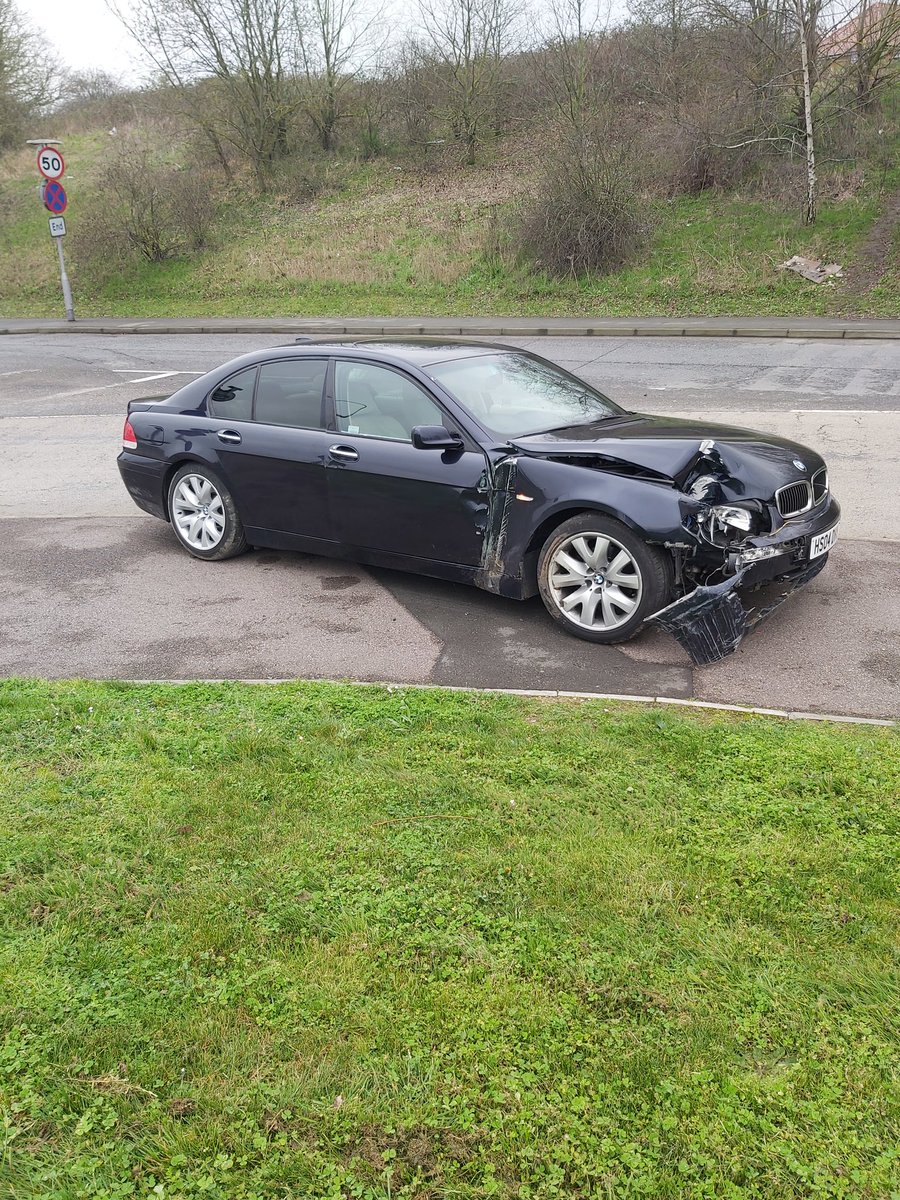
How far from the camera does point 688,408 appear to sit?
41.3 ft

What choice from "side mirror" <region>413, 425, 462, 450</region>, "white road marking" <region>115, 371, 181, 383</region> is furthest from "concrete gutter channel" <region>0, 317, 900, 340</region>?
"side mirror" <region>413, 425, 462, 450</region>

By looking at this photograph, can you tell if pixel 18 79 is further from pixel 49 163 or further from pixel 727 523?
pixel 727 523

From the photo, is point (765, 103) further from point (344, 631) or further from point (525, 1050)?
point (525, 1050)

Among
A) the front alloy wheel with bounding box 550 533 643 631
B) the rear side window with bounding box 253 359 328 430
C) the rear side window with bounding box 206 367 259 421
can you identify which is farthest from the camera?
the rear side window with bounding box 206 367 259 421

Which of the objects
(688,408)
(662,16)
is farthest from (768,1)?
(688,408)

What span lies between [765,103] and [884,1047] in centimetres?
2978

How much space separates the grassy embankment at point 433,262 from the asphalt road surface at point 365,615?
542 inches

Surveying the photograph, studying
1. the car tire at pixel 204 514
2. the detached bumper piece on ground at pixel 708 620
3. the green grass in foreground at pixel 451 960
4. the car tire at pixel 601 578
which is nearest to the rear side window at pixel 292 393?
the car tire at pixel 204 514

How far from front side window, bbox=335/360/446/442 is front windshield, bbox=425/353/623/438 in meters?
0.19

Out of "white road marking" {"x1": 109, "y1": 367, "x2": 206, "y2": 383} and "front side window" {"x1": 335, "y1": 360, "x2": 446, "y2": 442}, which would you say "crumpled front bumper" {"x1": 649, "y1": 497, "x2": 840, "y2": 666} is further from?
"white road marking" {"x1": 109, "y1": 367, "x2": 206, "y2": 383}

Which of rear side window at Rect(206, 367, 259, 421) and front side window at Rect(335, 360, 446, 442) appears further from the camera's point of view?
rear side window at Rect(206, 367, 259, 421)

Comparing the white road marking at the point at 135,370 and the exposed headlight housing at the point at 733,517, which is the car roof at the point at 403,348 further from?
the white road marking at the point at 135,370

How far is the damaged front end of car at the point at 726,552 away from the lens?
17.4ft

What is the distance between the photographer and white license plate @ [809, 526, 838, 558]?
227 inches
